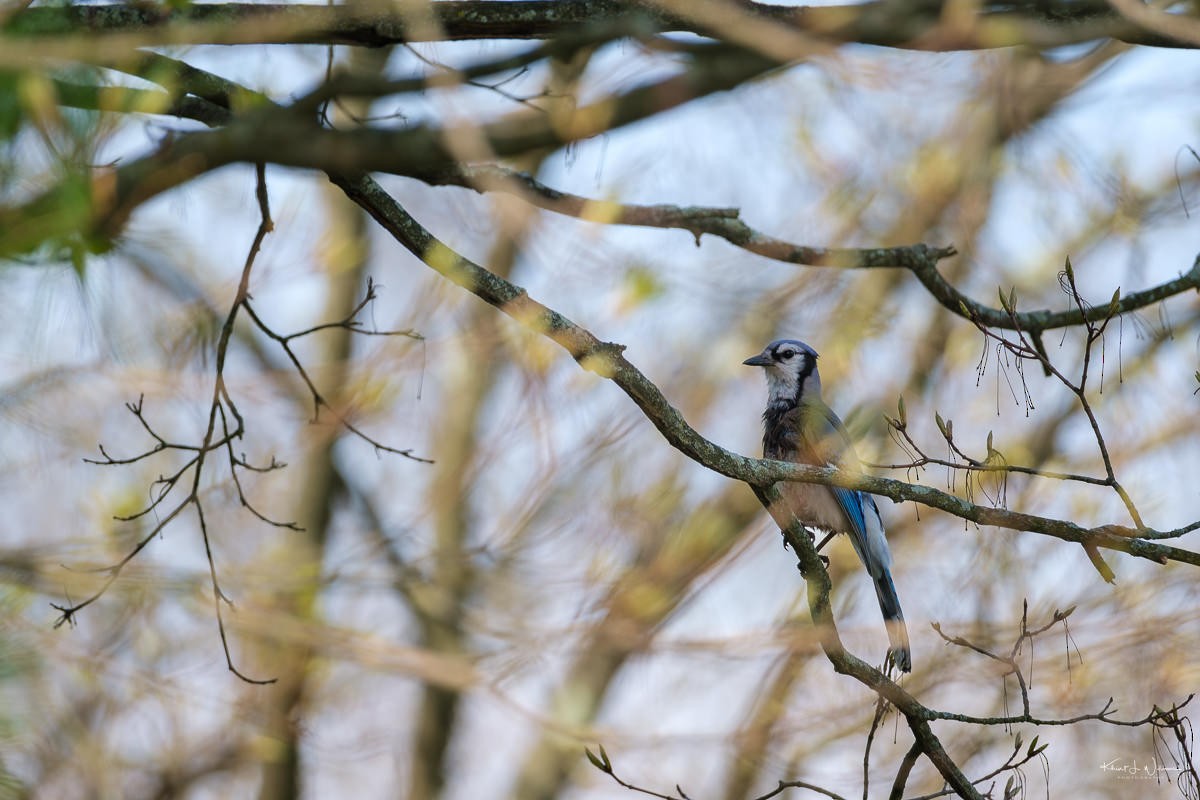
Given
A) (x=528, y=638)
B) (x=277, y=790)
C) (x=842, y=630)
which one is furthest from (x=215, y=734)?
(x=842, y=630)

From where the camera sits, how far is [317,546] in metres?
8.40

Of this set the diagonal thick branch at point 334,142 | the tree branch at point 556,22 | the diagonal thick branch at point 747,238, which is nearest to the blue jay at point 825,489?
the diagonal thick branch at point 747,238

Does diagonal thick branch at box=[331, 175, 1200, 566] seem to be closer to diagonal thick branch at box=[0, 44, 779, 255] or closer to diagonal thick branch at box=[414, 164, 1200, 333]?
diagonal thick branch at box=[0, 44, 779, 255]

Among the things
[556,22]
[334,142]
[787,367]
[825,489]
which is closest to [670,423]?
[334,142]

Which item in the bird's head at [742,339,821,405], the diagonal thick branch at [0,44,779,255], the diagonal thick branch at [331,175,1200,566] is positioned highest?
the bird's head at [742,339,821,405]

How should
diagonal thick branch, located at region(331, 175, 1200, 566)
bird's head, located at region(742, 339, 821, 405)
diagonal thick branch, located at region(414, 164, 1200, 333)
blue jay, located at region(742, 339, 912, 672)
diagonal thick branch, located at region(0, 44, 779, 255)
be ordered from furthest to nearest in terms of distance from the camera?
bird's head, located at region(742, 339, 821, 405) → blue jay, located at region(742, 339, 912, 672) → diagonal thick branch, located at region(414, 164, 1200, 333) → diagonal thick branch, located at region(0, 44, 779, 255) → diagonal thick branch, located at region(331, 175, 1200, 566)

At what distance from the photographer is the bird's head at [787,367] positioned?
602 cm

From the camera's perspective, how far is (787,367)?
6098 millimetres

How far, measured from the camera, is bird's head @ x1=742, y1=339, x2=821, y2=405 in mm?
6020

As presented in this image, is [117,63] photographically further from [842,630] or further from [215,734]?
[215,734]

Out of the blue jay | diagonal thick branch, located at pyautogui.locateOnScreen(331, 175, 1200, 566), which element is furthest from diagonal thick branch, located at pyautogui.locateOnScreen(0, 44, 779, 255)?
the blue jay

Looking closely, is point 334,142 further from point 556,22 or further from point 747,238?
point 747,238

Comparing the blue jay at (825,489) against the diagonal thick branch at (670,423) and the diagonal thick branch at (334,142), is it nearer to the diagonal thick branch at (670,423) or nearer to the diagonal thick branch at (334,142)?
the diagonal thick branch at (334,142)

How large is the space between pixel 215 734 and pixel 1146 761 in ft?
17.1
